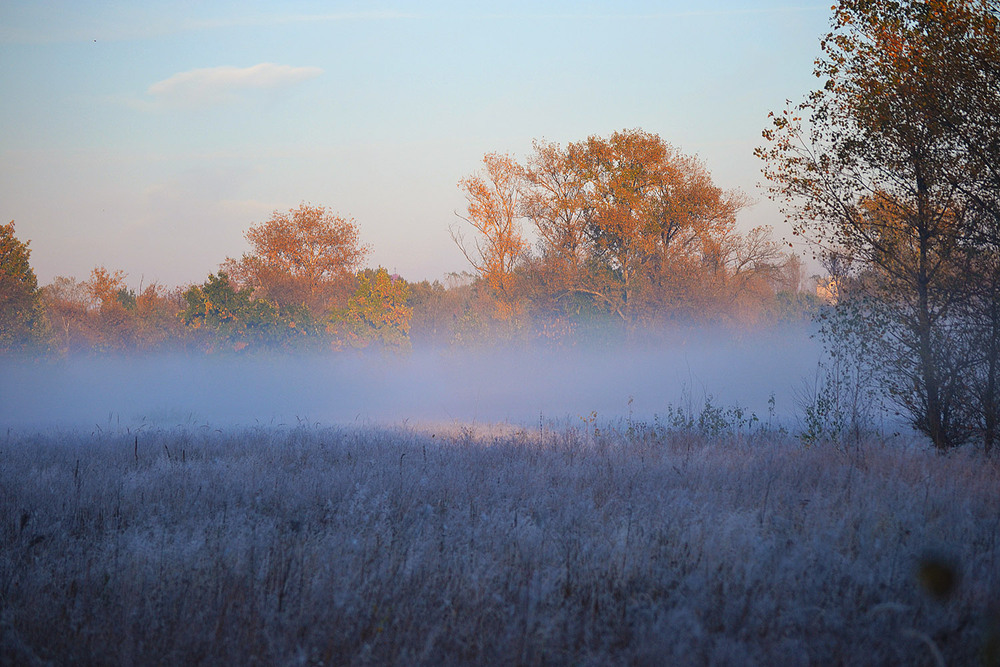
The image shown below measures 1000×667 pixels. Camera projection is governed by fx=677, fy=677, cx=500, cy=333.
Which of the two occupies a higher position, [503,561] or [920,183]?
[920,183]

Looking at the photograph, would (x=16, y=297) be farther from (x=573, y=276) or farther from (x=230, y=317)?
(x=573, y=276)

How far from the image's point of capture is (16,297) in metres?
31.0

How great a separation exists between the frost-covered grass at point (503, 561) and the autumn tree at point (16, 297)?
25986mm

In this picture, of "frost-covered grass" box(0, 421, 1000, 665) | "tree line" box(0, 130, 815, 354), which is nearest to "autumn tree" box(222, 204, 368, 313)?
"tree line" box(0, 130, 815, 354)

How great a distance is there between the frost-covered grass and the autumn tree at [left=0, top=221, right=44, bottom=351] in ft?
85.3

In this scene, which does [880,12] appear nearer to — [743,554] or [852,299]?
[852,299]

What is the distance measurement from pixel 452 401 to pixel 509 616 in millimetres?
26873

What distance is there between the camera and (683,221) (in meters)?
32.2

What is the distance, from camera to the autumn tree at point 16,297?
3061cm

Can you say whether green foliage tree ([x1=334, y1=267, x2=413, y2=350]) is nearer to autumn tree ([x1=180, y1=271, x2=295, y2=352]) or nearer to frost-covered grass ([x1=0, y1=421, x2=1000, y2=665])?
autumn tree ([x1=180, y1=271, x2=295, y2=352])

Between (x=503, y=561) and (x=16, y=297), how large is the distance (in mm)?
33842

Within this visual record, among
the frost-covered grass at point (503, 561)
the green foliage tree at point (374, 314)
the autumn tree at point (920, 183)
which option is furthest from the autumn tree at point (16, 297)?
the autumn tree at point (920, 183)

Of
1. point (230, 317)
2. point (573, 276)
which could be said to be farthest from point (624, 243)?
point (230, 317)

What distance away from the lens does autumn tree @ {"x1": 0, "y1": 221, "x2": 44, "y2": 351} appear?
3061 cm
